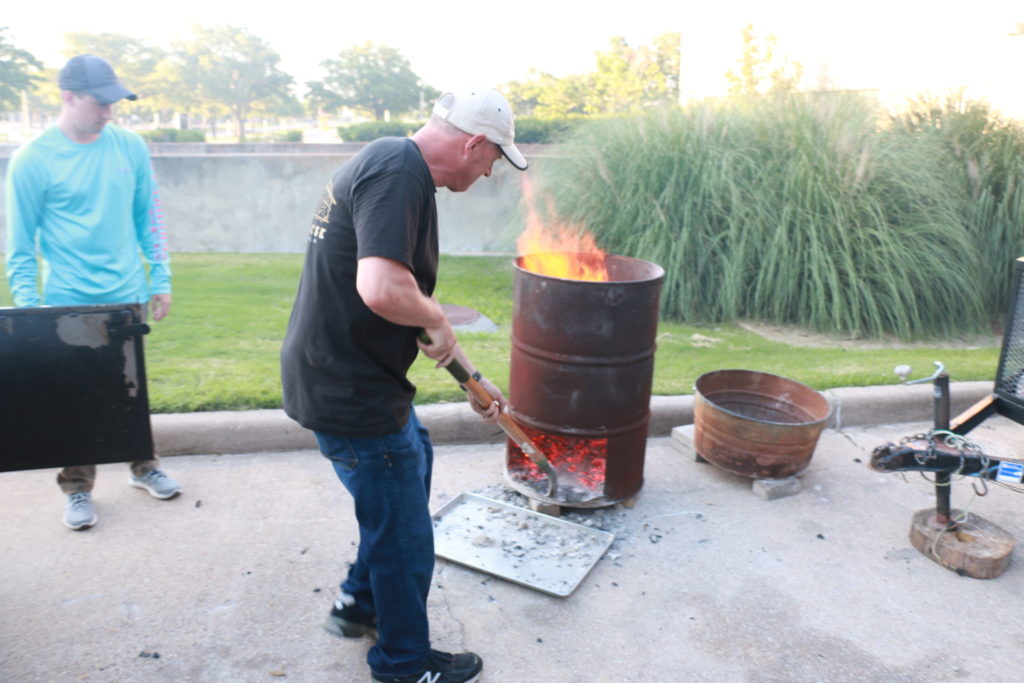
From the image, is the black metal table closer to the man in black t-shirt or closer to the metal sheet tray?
the man in black t-shirt

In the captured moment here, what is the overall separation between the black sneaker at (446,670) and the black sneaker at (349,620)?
0.25 metres

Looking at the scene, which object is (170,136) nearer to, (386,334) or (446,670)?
(386,334)

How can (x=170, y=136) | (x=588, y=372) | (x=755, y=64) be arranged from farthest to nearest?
(x=170, y=136) → (x=755, y=64) → (x=588, y=372)

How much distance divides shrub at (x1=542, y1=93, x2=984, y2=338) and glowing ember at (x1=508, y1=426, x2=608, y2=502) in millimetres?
3516

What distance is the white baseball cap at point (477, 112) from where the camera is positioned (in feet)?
7.25

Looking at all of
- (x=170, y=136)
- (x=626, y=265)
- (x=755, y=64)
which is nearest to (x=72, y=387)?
(x=626, y=265)

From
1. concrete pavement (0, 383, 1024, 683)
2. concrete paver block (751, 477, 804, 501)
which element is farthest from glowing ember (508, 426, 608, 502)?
concrete paver block (751, 477, 804, 501)

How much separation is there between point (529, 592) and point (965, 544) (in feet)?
6.42

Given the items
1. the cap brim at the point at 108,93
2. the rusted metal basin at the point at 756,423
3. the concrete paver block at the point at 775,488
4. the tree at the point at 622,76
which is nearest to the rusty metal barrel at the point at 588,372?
the rusted metal basin at the point at 756,423

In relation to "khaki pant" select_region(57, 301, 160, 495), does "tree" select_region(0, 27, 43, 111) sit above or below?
above

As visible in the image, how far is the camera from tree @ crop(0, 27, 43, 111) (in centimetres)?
2988

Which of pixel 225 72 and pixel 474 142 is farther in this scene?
pixel 225 72

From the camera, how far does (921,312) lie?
6.84 m

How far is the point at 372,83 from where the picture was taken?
4500 cm
